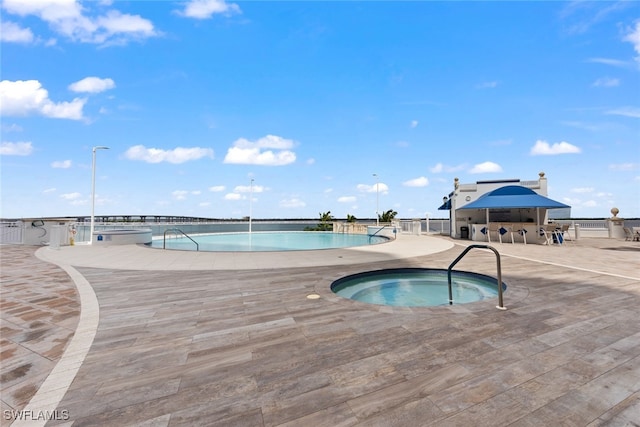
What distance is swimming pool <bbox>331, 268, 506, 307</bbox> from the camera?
16.6ft

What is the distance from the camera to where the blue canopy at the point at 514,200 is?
38.4 feet

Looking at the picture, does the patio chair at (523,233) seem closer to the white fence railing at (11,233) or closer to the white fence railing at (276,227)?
the white fence railing at (276,227)

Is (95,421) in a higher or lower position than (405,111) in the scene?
lower

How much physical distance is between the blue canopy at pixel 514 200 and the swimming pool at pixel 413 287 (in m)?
8.43

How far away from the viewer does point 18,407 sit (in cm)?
175

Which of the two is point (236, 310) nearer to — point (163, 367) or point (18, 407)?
point (163, 367)

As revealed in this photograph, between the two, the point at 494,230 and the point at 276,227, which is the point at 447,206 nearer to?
the point at 494,230

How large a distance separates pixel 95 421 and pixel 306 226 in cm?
2442

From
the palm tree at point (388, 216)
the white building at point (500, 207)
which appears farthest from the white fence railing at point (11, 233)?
the palm tree at point (388, 216)

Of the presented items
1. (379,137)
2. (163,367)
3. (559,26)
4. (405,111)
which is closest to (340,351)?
(163,367)

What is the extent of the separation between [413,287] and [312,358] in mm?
4249

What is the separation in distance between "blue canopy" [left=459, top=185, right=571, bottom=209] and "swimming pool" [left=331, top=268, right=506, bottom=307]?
27.7ft

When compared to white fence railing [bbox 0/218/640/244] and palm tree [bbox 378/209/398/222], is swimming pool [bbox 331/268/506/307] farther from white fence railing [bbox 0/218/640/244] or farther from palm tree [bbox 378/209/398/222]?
palm tree [bbox 378/209/398/222]

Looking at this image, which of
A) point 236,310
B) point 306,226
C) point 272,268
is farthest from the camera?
point 306,226
